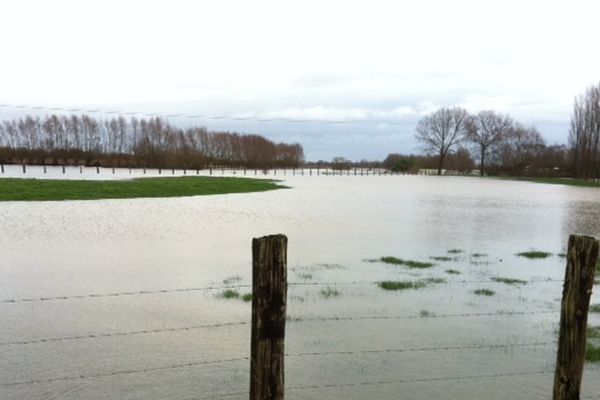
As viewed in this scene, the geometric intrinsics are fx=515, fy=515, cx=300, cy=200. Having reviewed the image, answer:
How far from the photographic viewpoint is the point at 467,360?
7.18 meters

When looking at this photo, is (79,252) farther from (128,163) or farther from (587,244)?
(128,163)

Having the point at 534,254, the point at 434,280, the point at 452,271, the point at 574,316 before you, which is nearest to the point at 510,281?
the point at 452,271

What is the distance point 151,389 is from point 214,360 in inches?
43.5

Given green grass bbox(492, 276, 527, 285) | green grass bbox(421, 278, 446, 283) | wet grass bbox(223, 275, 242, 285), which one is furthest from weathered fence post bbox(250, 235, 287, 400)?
green grass bbox(492, 276, 527, 285)

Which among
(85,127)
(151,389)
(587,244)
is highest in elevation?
(85,127)

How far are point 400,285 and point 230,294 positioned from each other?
3657mm

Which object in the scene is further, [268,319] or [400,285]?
[400,285]

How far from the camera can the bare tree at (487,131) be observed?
422ft

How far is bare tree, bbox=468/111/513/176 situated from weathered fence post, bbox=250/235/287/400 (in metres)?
133

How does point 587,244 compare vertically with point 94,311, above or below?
above

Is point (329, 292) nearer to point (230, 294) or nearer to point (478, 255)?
point (230, 294)

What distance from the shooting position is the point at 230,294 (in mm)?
10320

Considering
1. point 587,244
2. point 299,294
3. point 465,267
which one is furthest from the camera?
point 465,267

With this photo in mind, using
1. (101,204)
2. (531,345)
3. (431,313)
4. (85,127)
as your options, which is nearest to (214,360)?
(431,313)
